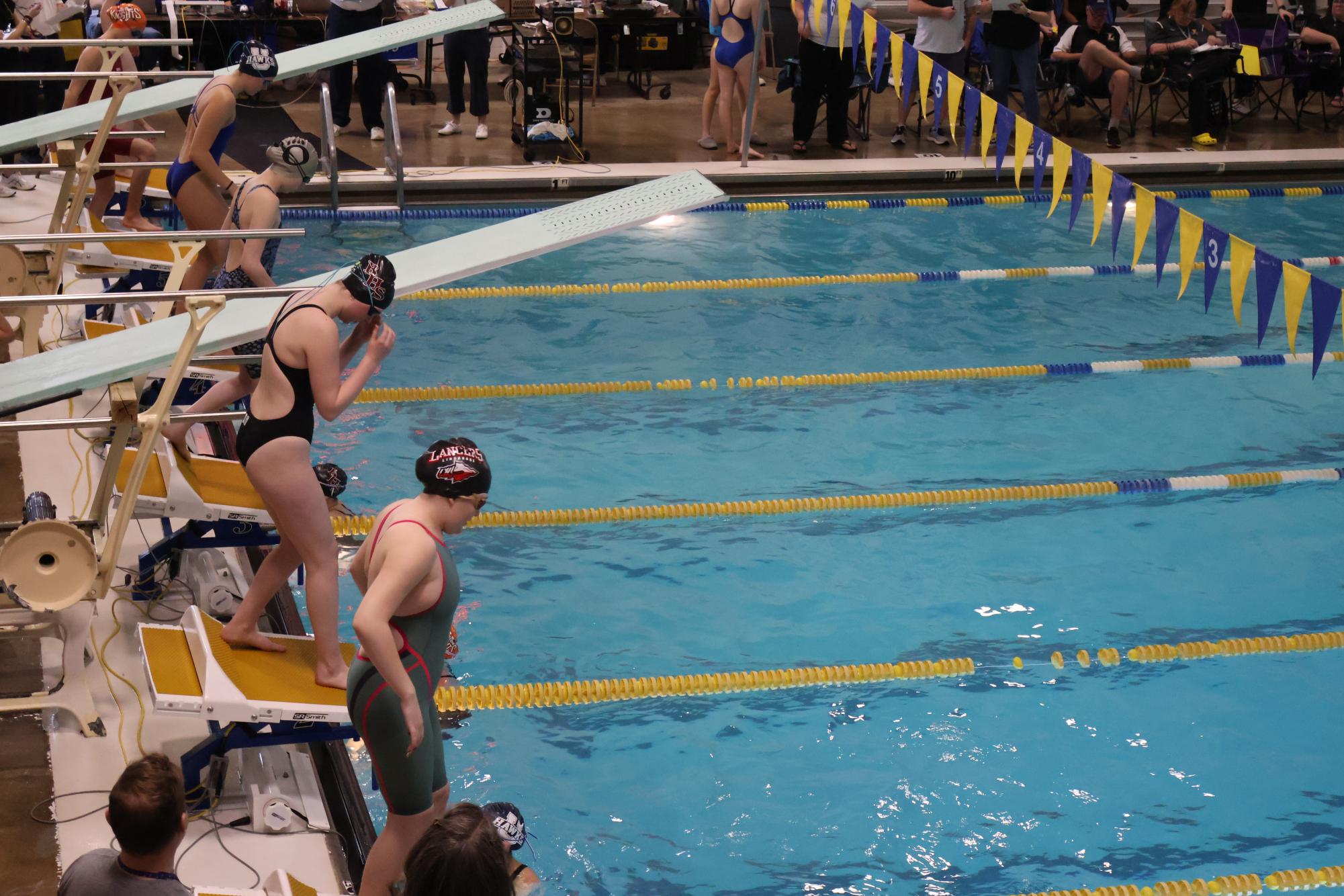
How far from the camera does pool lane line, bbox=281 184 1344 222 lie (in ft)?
29.7

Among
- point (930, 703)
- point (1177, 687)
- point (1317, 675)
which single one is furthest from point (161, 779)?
point (1317, 675)

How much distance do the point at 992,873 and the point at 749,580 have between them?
1699 mm

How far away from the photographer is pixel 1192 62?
11258 mm

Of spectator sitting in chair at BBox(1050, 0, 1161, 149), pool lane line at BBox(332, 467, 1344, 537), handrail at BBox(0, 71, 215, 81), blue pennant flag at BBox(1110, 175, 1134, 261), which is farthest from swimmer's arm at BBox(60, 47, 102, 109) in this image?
spectator sitting in chair at BBox(1050, 0, 1161, 149)

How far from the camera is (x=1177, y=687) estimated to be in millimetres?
4691

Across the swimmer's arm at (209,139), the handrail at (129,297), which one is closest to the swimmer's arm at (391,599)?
the handrail at (129,297)

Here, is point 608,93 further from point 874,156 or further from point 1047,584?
point 1047,584

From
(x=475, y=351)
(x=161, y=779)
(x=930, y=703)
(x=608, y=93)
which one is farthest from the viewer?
(x=608, y=93)

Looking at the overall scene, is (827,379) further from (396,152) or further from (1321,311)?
(396,152)

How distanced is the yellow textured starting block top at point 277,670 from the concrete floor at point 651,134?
630 centimetres

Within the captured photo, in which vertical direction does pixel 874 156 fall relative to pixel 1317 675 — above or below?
above

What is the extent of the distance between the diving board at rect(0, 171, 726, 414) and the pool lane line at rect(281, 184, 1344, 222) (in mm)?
4296

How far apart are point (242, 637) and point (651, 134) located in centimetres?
802

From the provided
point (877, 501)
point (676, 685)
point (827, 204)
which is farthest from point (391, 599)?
point (827, 204)
